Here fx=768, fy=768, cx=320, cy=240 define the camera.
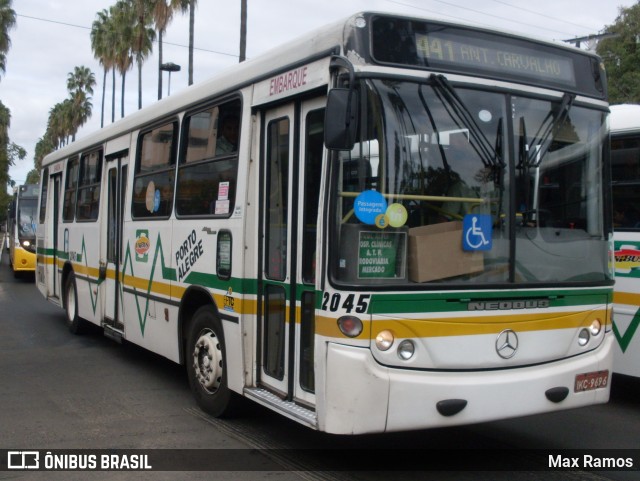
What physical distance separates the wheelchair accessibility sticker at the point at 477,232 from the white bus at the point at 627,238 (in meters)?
2.90

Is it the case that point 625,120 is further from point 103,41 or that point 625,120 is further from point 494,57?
point 103,41

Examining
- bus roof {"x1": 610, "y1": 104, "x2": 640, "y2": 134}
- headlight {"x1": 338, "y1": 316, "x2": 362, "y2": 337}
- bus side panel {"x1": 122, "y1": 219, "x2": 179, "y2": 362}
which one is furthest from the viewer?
bus side panel {"x1": 122, "y1": 219, "x2": 179, "y2": 362}

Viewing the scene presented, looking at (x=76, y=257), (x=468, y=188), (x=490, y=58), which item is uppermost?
(x=490, y=58)

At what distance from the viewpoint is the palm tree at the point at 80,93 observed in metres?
65.0

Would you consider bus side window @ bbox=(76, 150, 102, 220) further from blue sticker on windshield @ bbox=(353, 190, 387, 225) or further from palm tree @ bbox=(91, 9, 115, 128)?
palm tree @ bbox=(91, 9, 115, 128)

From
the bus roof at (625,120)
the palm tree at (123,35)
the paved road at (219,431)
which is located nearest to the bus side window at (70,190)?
the paved road at (219,431)

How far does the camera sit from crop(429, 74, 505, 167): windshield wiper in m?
5.28

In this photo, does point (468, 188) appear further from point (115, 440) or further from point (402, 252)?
point (115, 440)

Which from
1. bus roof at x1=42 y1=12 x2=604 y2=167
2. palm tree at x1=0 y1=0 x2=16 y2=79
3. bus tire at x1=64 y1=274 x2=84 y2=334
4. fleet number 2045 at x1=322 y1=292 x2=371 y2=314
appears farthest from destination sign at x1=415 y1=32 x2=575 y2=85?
palm tree at x1=0 y1=0 x2=16 y2=79

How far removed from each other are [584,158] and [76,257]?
330 inches

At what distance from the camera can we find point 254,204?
20.8 ft

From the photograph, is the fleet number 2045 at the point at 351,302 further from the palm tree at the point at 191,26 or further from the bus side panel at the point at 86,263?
the palm tree at the point at 191,26

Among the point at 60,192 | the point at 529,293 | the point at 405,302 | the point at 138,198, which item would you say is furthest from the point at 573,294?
the point at 60,192

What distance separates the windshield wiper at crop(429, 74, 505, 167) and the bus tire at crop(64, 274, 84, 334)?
8285 mm
